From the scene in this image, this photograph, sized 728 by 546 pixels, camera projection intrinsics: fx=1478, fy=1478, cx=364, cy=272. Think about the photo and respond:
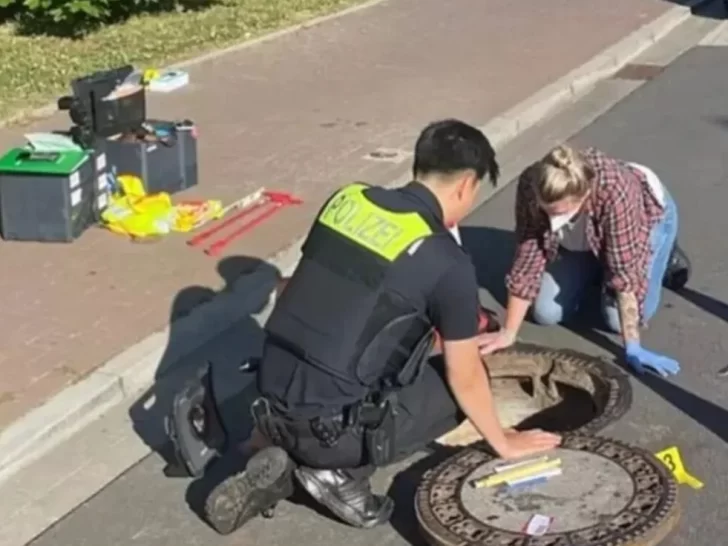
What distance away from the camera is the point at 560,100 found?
1068 centimetres

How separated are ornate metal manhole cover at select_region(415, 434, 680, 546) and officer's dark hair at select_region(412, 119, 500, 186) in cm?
95

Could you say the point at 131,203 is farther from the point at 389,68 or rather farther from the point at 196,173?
the point at 389,68

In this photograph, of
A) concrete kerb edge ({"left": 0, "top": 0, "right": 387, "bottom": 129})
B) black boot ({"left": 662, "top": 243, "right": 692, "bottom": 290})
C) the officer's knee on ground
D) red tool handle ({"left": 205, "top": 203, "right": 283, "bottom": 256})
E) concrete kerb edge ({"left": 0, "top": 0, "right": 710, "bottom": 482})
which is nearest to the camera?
concrete kerb edge ({"left": 0, "top": 0, "right": 710, "bottom": 482})

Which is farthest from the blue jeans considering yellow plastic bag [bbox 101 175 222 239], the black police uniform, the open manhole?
yellow plastic bag [bbox 101 175 222 239]

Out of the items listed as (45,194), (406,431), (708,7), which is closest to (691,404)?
(406,431)

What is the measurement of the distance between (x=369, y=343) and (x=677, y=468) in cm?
121

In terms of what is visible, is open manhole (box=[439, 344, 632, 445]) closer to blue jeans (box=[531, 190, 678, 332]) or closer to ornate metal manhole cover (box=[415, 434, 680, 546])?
blue jeans (box=[531, 190, 678, 332])

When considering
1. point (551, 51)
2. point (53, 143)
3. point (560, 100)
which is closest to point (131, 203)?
point (53, 143)

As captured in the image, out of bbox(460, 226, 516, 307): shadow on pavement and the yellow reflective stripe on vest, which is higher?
the yellow reflective stripe on vest

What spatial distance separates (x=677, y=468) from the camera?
16.3 feet

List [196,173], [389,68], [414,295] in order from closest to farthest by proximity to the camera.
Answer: [414,295] < [196,173] < [389,68]

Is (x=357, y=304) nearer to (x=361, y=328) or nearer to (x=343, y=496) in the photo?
(x=361, y=328)

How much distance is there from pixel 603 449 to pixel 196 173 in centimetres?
421

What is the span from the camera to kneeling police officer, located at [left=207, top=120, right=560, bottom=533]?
14.7 ft
